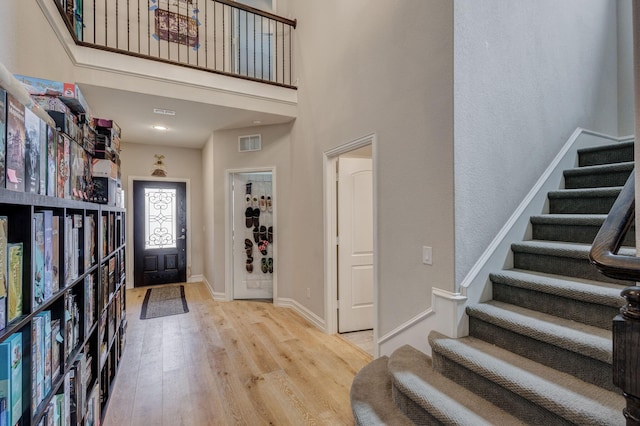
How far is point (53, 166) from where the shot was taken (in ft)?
3.98

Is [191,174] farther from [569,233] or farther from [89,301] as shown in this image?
[569,233]

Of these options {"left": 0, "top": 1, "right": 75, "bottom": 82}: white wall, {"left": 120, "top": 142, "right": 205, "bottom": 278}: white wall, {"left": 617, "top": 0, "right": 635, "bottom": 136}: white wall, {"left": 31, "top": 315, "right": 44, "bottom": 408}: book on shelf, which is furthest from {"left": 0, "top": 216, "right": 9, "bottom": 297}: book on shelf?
{"left": 120, "top": 142, "right": 205, "bottom": 278}: white wall

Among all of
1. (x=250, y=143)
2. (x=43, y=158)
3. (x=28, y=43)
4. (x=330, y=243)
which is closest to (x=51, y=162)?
(x=43, y=158)

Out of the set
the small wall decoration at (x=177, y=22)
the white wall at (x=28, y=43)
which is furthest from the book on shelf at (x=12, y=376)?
the small wall decoration at (x=177, y=22)

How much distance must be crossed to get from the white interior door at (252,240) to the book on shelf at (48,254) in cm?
362

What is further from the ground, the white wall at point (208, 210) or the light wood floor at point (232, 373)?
the white wall at point (208, 210)

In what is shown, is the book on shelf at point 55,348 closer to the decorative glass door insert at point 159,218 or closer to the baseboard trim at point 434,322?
the baseboard trim at point 434,322

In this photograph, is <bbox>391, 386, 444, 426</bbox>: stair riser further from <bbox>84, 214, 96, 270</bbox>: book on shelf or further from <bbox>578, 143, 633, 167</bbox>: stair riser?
<bbox>578, 143, 633, 167</bbox>: stair riser

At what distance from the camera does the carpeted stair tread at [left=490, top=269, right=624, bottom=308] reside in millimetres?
1575

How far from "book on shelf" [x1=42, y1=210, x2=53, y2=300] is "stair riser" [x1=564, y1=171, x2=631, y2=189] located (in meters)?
3.46

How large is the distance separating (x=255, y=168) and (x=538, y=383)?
4.10 metres

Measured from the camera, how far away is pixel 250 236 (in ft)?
16.0

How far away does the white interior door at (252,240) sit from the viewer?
4.82m

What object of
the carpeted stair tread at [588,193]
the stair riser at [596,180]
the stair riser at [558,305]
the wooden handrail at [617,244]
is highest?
the stair riser at [596,180]
